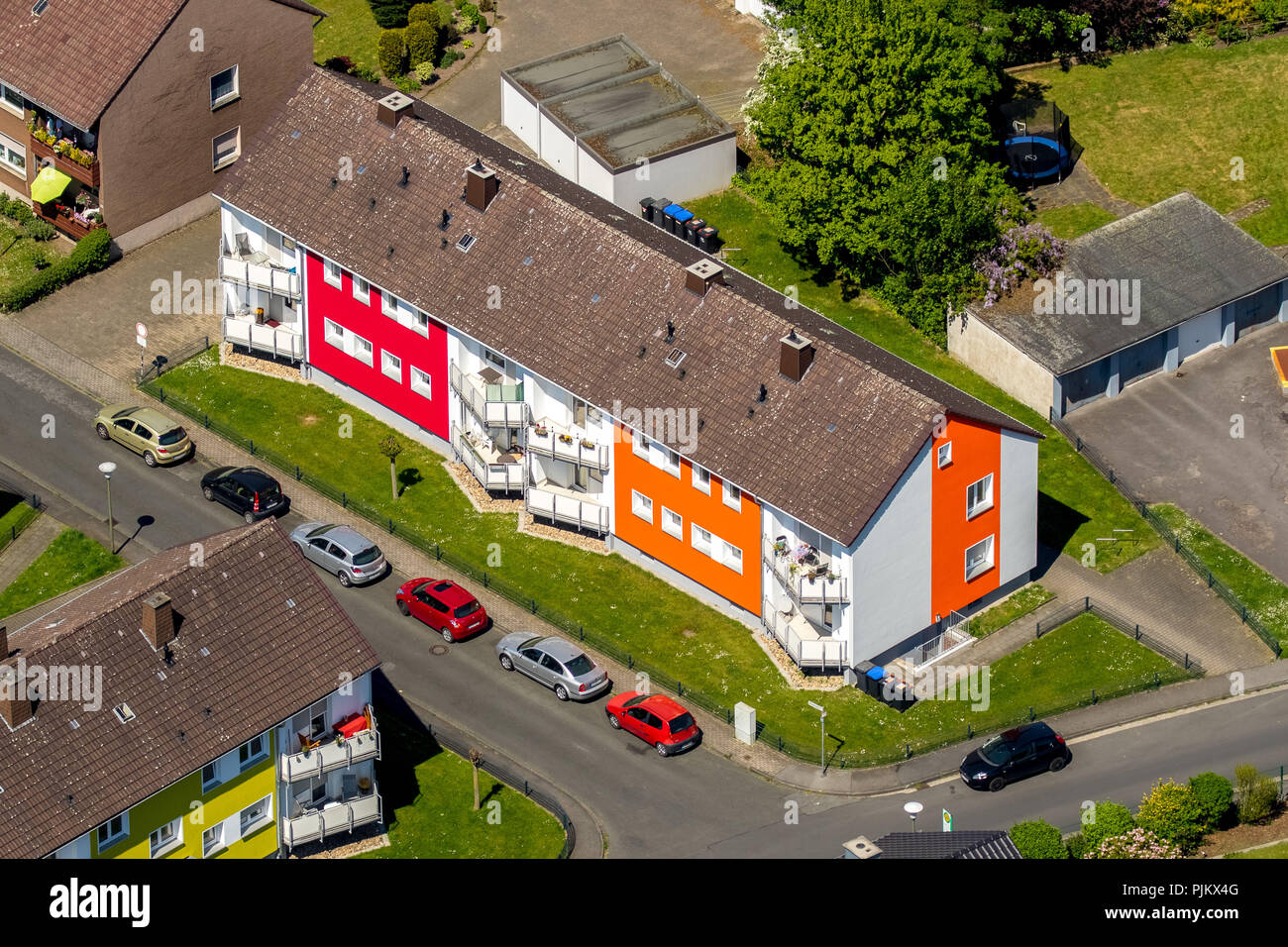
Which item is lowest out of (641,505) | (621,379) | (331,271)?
(641,505)

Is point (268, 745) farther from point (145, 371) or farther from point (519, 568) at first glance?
point (145, 371)

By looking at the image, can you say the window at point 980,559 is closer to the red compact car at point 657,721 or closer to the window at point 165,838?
the red compact car at point 657,721

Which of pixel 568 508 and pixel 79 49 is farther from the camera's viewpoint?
pixel 79 49

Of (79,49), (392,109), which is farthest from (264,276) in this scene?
(79,49)

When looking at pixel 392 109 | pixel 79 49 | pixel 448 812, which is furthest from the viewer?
pixel 79 49

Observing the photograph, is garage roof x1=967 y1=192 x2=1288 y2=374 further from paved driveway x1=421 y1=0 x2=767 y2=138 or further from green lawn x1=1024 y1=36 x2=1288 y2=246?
paved driveway x1=421 y1=0 x2=767 y2=138

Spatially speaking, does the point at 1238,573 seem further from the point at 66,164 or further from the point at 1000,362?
the point at 66,164

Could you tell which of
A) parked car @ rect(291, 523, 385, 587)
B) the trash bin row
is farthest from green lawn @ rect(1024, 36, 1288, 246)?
parked car @ rect(291, 523, 385, 587)
